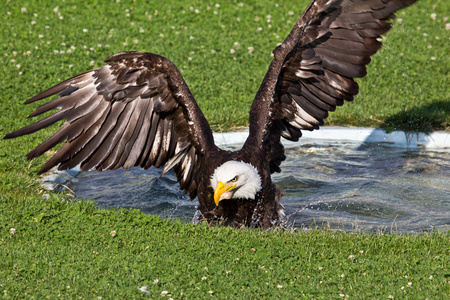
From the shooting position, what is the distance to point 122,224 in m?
4.68

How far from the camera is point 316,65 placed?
5371mm

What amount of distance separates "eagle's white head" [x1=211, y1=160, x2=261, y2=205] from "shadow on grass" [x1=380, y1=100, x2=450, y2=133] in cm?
327

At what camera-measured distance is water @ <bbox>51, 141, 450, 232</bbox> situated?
6.04 meters

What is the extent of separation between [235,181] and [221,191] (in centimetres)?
14

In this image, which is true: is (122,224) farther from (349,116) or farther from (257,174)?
(349,116)

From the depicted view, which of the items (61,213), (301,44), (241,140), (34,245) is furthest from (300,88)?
(34,245)

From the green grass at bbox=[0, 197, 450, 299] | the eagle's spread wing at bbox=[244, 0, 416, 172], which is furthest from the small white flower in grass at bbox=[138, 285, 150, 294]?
the eagle's spread wing at bbox=[244, 0, 416, 172]

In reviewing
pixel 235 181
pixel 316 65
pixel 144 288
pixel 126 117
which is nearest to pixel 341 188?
pixel 316 65

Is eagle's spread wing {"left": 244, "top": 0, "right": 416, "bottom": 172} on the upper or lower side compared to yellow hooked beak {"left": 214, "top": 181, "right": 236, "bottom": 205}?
upper

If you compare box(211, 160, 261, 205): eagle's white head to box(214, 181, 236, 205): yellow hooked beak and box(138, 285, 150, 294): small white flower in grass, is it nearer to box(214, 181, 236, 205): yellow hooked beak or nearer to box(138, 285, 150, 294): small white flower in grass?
box(214, 181, 236, 205): yellow hooked beak

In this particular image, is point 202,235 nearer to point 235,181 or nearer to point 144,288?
point 235,181

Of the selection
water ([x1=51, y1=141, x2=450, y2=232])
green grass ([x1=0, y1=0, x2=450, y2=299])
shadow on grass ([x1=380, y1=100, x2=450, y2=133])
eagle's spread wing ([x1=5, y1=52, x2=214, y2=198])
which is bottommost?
water ([x1=51, y1=141, x2=450, y2=232])

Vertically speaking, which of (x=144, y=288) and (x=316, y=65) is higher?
(x=316, y=65)

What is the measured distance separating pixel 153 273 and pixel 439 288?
5.92 ft
